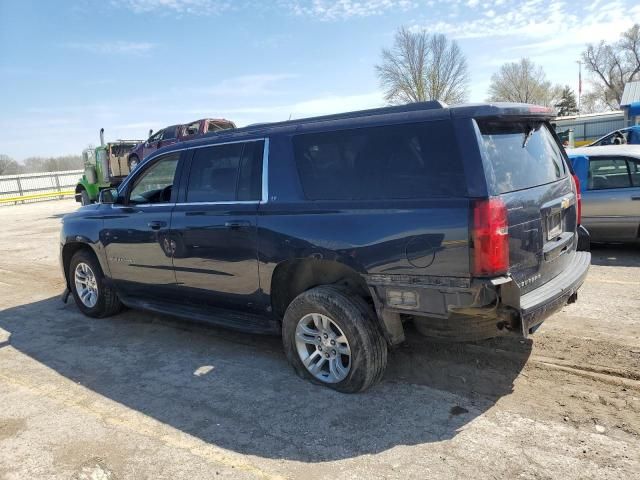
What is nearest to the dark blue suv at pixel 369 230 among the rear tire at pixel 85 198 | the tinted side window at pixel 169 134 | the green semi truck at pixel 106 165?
the tinted side window at pixel 169 134

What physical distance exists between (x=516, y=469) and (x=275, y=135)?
2845 mm

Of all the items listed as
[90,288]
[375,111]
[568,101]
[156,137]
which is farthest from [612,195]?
[568,101]

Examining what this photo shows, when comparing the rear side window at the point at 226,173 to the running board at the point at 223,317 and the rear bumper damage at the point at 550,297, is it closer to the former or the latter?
the running board at the point at 223,317

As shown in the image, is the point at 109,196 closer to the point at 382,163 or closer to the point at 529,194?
the point at 382,163

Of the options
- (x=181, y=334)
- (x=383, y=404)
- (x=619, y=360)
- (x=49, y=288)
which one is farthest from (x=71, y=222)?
(x=619, y=360)

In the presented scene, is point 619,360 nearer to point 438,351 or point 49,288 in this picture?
point 438,351

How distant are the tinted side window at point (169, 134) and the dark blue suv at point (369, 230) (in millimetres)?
12683

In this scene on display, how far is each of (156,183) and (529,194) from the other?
142 inches

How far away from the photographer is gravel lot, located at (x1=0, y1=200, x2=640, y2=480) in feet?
9.75

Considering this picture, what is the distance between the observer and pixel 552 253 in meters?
3.66

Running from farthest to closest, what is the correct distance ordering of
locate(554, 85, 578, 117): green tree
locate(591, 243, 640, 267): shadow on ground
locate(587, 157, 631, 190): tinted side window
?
locate(554, 85, 578, 117): green tree, locate(587, 157, 631, 190): tinted side window, locate(591, 243, 640, 267): shadow on ground

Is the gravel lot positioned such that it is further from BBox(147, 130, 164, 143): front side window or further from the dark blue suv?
BBox(147, 130, 164, 143): front side window

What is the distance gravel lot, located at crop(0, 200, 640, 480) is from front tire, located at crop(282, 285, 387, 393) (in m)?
0.14

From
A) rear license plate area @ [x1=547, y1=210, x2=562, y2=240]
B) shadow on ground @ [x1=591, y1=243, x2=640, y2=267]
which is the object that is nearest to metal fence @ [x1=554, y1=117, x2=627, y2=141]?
shadow on ground @ [x1=591, y1=243, x2=640, y2=267]
